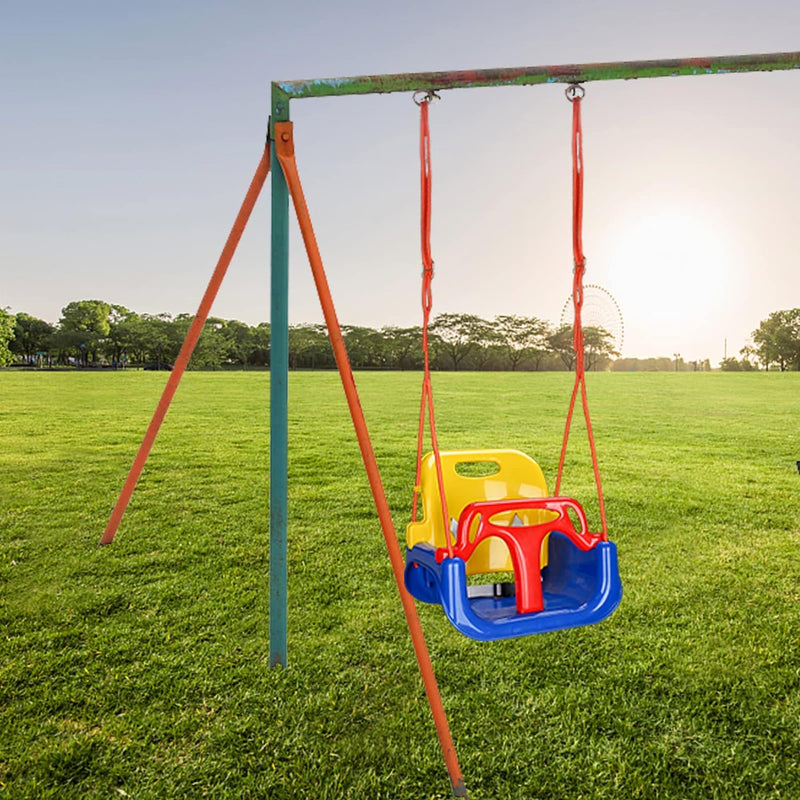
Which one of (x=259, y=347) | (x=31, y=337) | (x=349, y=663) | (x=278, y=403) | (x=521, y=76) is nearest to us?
(x=521, y=76)

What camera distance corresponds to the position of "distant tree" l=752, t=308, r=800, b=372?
40.6m

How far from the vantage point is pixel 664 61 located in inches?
99.6

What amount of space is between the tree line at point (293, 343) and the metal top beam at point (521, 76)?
25.9 m

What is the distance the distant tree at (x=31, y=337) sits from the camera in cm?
5619

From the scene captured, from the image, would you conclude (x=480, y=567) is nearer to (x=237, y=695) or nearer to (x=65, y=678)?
(x=237, y=695)

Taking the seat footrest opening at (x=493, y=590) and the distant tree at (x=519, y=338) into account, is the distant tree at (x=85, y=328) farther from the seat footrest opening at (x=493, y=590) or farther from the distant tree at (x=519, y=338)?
the seat footrest opening at (x=493, y=590)

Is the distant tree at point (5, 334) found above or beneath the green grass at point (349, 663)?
above

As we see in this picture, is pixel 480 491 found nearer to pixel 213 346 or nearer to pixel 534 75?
pixel 534 75

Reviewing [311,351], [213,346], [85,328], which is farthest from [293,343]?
[85,328]

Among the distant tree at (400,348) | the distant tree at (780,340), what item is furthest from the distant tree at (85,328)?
the distant tree at (780,340)

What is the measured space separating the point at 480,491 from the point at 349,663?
1.08 meters

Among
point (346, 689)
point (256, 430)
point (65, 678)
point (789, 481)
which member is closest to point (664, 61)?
point (346, 689)

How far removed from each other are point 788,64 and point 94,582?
4.51 metres

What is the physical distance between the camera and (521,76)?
8.14 feet
